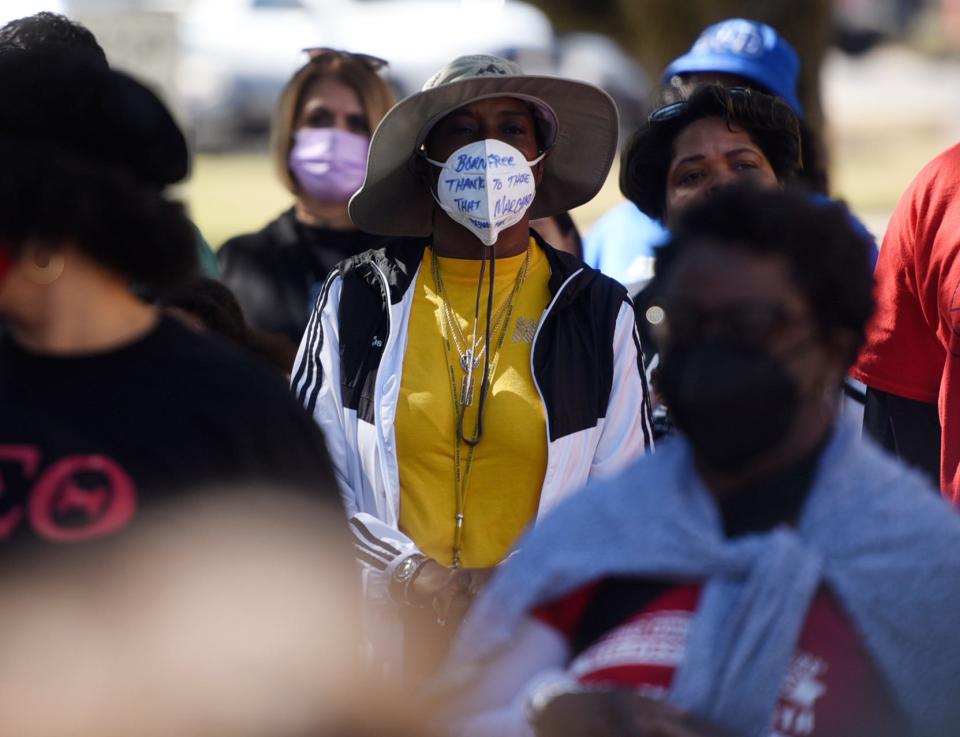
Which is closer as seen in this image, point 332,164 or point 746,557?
point 746,557

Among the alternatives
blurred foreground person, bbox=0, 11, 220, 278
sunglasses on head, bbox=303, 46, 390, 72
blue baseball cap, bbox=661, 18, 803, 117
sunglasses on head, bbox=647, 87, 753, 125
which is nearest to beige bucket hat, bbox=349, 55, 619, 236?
sunglasses on head, bbox=647, 87, 753, 125

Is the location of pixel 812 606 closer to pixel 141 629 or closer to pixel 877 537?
pixel 877 537

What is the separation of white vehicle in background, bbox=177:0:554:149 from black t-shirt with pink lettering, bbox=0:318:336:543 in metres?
16.2

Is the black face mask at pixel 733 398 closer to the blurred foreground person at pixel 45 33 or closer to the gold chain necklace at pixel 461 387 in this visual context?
the gold chain necklace at pixel 461 387

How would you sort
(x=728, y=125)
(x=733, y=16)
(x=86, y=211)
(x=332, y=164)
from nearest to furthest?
1. (x=86, y=211)
2. (x=728, y=125)
3. (x=332, y=164)
4. (x=733, y=16)

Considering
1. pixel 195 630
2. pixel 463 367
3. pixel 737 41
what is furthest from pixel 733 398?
pixel 737 41

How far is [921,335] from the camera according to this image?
4023 mm

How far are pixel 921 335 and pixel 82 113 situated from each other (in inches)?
96.1

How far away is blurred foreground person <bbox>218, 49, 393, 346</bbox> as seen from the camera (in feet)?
17.9

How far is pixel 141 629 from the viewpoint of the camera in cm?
227

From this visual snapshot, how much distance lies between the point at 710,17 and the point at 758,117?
5.47 metres

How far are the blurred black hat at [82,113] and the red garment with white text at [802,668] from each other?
1.01 metres

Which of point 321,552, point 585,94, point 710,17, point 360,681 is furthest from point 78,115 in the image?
point 710,17

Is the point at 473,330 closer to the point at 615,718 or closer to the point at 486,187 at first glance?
the point at 486,187
